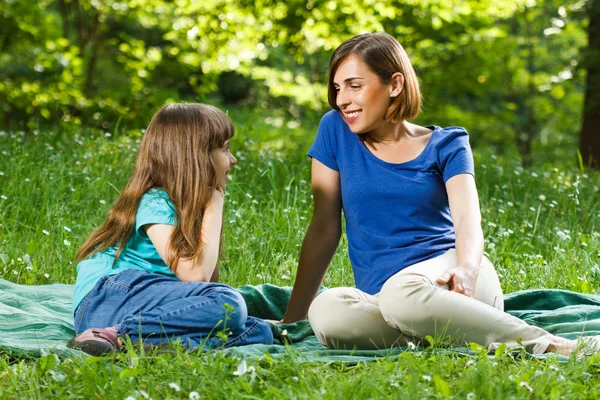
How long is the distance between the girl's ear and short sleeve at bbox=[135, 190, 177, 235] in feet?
3.08

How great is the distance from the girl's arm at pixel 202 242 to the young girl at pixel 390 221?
42 centimetres

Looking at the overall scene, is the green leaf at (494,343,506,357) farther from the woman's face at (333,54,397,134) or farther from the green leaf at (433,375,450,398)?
the woman's face at (333,54,397,134)

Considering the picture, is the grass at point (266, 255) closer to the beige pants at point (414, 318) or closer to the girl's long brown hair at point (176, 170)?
the beige pants at point (414, 318)

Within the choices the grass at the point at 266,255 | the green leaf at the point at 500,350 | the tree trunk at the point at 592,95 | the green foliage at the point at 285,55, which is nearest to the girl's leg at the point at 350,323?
the grass at the point at 266,255

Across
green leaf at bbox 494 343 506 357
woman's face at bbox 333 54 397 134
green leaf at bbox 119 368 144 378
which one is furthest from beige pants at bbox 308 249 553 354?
green leaf at bbox 119 368 144 378

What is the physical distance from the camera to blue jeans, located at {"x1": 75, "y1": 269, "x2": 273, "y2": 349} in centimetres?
259

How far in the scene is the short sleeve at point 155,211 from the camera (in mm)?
2734

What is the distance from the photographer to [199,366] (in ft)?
7.19

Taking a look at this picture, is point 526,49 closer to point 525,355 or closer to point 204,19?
point 204,19

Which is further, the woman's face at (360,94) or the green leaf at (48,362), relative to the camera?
the woman's face at (360,94)

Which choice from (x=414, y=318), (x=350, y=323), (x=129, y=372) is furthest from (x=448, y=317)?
(x=129, y=372)

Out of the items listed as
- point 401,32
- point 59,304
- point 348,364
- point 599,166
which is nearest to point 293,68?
point 401,32

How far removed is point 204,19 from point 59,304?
7252 millimetres

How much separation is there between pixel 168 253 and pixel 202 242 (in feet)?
0.43
